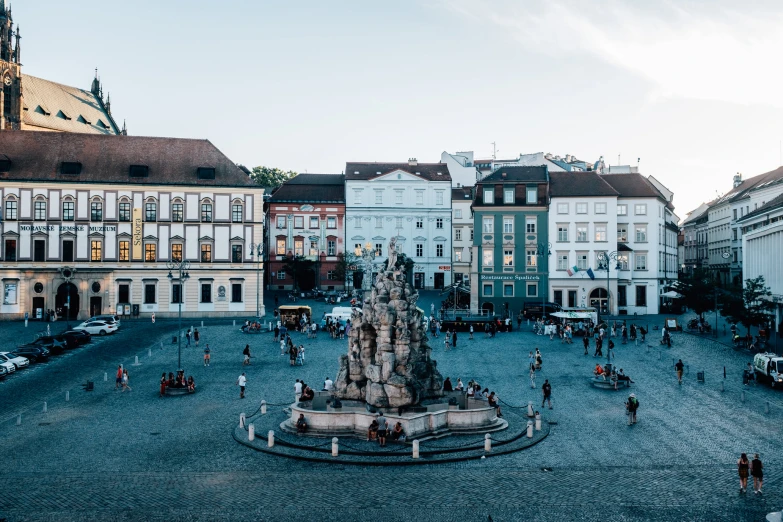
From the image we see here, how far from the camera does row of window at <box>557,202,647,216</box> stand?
235 feet

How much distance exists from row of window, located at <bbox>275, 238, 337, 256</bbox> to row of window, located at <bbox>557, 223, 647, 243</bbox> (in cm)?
2947

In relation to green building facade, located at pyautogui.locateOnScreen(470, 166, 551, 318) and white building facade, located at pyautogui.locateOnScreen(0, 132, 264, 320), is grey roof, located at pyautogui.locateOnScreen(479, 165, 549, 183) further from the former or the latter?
white building facade, located at pyautogui.locateOnScreen(0, 132, 264, 320)

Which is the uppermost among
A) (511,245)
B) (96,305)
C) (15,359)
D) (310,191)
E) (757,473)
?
(310,191)

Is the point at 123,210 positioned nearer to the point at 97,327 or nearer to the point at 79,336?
the point at 97,327

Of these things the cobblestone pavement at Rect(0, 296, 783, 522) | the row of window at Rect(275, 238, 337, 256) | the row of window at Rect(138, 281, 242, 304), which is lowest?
the cobblestone pavement at Rect(0, 296, 783, 522)

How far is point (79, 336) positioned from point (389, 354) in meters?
30.0

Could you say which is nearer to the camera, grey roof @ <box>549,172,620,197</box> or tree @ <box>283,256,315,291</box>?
grey roof @ <box>549,172,620,197</box>

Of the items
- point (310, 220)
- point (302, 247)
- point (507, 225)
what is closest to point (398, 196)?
point (310, 220)

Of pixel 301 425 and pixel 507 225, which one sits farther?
pixel 507 225

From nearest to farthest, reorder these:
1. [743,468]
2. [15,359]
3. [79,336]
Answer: [743,468]
[15,359]
[79,336]

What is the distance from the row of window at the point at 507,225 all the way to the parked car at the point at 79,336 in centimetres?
4035

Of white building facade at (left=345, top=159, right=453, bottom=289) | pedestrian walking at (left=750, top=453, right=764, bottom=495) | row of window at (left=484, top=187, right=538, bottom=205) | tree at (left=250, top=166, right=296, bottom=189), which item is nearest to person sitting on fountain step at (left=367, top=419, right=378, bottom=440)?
pedestrian walking at (left=750, top=453, right=764, bottom=495)

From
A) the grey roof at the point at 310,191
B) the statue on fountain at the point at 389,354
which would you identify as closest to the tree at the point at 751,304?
the statue on fountain at the point at 389,354

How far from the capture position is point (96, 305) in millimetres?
65438
